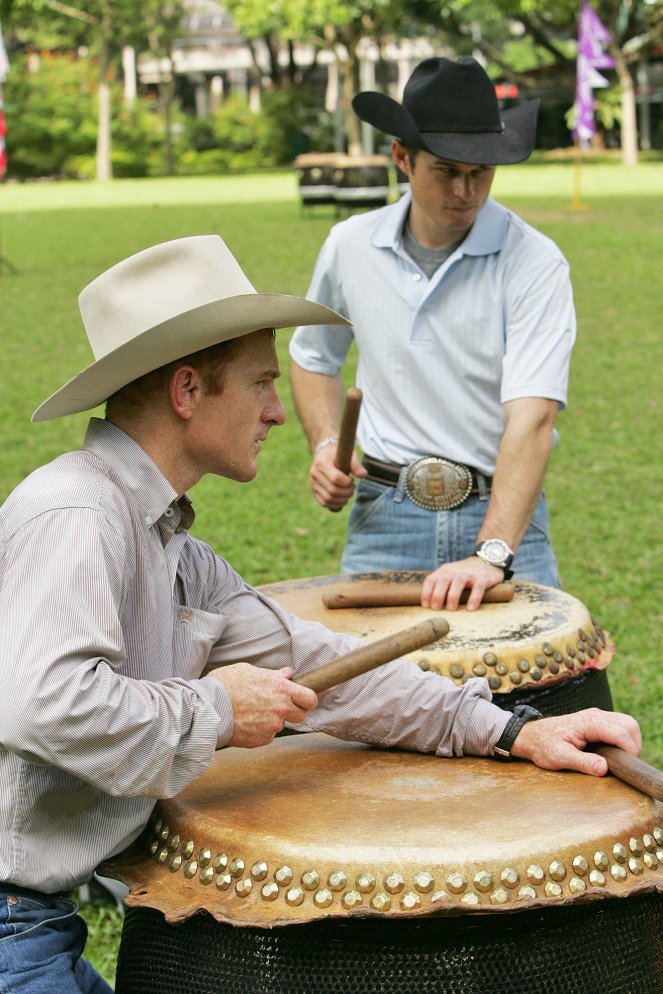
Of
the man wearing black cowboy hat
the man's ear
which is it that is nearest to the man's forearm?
the man wearing black cowboy hat

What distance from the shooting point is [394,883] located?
202 cm

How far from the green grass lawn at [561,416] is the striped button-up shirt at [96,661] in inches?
65.6

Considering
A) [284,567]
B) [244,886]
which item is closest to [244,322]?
[244,886]

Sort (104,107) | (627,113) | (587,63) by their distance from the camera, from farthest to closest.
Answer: (104,107) < (627,113) < (587,63)

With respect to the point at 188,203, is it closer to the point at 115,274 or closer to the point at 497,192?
the point at 497,192

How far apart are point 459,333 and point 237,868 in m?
2.29

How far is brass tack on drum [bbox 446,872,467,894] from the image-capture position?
2.01 meters

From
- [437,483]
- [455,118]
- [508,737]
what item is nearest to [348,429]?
[437,483]

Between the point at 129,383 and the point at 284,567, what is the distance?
468cm

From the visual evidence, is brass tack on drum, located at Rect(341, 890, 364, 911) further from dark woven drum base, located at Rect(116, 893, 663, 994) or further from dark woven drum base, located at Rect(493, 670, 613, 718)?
dark woven drum base, located at Rect(493, 670, 613, 718)

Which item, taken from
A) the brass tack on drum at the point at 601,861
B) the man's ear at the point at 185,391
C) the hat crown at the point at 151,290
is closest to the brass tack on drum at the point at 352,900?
the brass tack on drum at the point at 601,861

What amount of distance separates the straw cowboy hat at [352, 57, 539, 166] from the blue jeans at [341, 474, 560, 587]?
3.22 ft

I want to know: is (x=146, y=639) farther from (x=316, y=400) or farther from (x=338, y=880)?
(x=316, y=400)

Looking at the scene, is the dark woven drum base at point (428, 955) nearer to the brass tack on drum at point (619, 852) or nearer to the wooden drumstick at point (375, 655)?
the brass tack on drum at point (619, 852)
